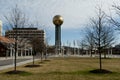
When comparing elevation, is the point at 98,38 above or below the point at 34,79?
above

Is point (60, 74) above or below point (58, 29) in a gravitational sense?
below

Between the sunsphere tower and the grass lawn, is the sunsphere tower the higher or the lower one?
the higher one

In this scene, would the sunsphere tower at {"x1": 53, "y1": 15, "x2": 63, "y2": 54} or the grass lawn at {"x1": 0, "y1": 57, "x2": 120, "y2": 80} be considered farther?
the sunsphere tower at {"x1": 53, "y1": 15, "x2": 63, "y2": 54}

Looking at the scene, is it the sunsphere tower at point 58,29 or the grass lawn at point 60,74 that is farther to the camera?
the sunsphere tower at point 58,29

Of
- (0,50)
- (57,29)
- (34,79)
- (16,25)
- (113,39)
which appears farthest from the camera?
(57,29)

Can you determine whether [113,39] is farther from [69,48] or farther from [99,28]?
[69,48]

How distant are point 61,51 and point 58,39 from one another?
6.83 m

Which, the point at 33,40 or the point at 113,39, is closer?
the point at 33,40

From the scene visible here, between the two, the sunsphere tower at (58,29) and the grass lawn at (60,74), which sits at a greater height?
the sunsphere tower at (58,29)

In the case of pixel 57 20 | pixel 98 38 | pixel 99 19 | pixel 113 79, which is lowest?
pixel 113 79

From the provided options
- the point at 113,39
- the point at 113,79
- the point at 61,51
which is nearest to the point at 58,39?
the point at 61,51

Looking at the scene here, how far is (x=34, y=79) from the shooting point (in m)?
18.0

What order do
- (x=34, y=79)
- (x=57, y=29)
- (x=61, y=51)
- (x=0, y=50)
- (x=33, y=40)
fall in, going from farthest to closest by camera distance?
(x=61, y=51) < (x=57, y=29) < (x=0, y=50) < (x=33, y=40) < (x=34, y=79)

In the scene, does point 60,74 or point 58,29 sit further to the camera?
point 58,29
